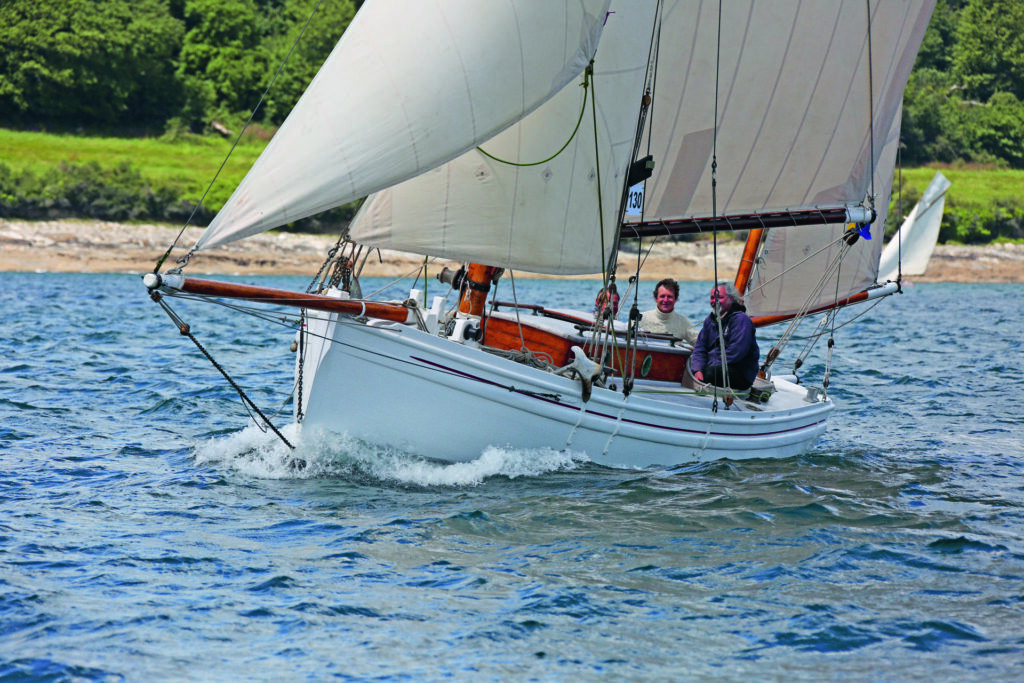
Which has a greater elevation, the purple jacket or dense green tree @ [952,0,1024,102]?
dense green tree @ [952,0,1024,102]

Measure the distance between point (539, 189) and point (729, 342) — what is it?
2927mm

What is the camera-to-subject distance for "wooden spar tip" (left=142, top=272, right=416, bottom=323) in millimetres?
7735

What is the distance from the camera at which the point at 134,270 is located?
48.3 m

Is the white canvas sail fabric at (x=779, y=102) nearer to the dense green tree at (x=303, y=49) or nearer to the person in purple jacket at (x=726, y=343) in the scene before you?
the person in purple jacket at (x=726, y=343)

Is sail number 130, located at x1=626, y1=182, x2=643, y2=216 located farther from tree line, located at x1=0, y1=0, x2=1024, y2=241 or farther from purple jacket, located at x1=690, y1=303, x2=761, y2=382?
tree line, located at x1=0, y1=0, x2=1024, y2=241

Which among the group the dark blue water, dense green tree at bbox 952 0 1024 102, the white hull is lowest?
the dark blue water

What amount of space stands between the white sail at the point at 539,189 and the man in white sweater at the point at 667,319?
7.63 feet

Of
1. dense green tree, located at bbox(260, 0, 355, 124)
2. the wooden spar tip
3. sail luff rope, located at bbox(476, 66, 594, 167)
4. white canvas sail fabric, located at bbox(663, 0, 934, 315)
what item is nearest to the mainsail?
white canvas sail fabric, located at bbox(663, 0, 934, 315)

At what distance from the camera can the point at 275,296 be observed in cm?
840

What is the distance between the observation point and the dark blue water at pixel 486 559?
5789 millimetres

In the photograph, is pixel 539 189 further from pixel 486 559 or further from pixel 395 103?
pixel 486 559

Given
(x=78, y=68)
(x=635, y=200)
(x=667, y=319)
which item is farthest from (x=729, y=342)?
(x=78, y=68)

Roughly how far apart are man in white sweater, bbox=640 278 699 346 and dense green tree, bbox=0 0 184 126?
72545 mm

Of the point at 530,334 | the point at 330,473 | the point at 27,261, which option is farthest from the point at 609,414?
the point at 27,261
